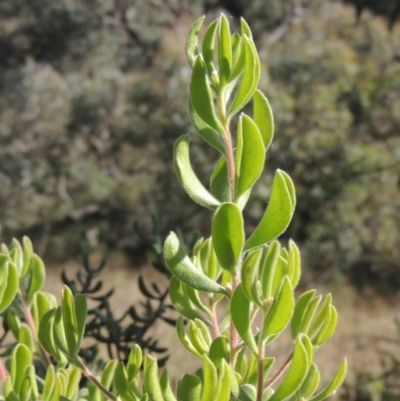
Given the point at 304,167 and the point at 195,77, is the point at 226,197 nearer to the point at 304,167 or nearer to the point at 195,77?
the point at 195,77

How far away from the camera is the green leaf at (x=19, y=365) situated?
0.32m

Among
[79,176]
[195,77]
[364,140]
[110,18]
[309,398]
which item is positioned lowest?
[79,176]

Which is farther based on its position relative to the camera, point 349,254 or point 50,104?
point 50,104

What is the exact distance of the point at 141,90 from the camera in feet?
20.0

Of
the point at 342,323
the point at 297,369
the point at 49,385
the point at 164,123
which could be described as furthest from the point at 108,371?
the point at 164,123

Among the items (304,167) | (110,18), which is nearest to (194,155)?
(304,167)

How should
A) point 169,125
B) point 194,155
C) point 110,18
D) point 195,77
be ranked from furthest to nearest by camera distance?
point 110,18, point 169,125, point 194,155, point 195,77

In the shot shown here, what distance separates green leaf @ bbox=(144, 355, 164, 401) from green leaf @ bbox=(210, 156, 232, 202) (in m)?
0.08

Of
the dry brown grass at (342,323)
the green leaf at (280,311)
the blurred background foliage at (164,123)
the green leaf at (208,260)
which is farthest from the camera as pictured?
the blurred background foliage at (164,123)

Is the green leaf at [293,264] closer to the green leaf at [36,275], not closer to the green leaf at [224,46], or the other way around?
the green leaf at [224,46]

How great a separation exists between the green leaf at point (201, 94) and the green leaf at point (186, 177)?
0.05 ft

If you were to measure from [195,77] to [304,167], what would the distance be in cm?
542

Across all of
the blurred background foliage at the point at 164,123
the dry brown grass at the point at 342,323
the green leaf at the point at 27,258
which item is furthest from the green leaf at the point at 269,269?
the blurred background foliage at the point at 164,123

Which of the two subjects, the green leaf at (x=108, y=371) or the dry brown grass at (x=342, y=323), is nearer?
the green leaf at (x=108, y=371)
